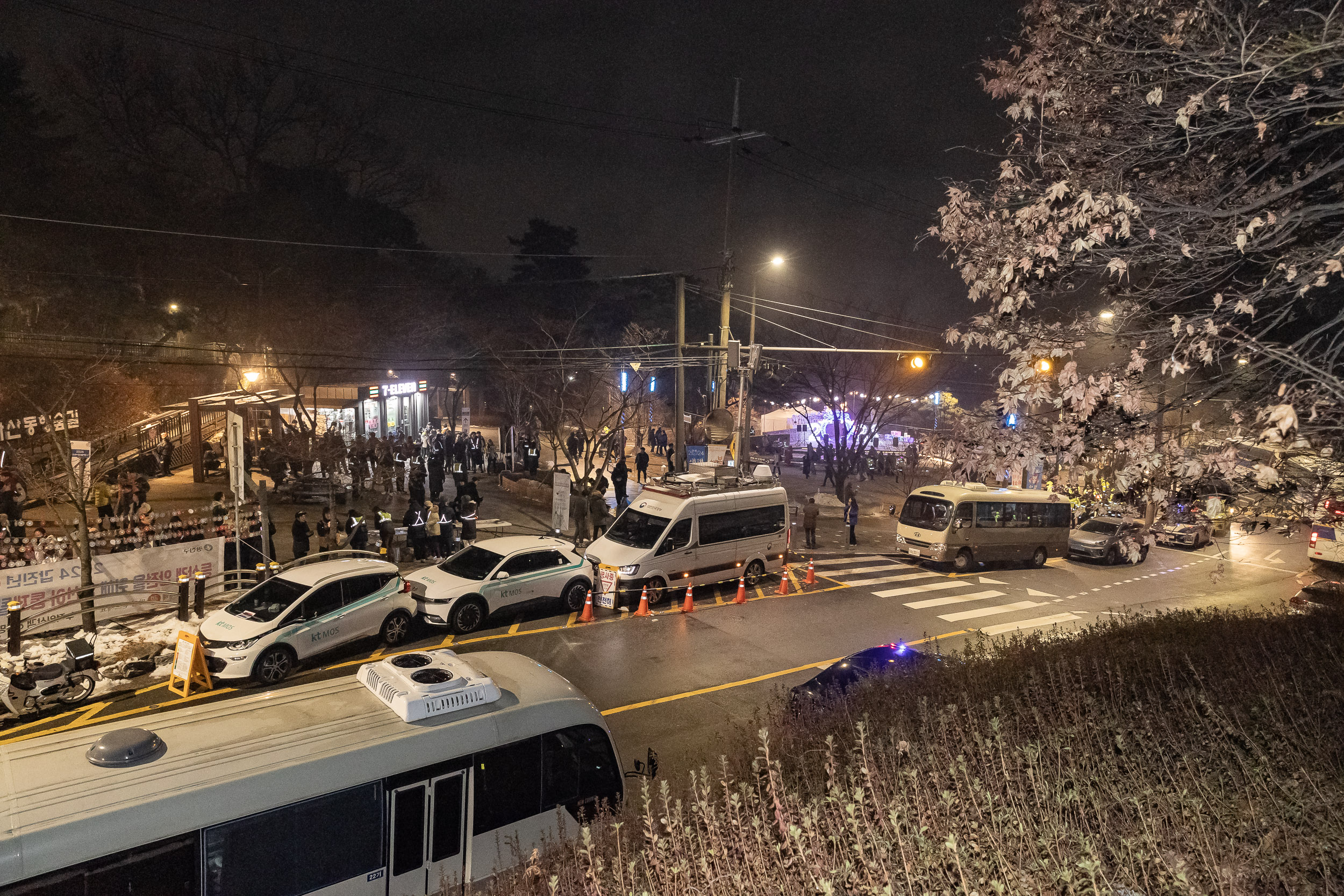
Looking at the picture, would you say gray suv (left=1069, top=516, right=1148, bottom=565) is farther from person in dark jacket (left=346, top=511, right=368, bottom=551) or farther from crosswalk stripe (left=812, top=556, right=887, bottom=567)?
person in dark jacket (left=346, top=511, right=368, bottom=551)

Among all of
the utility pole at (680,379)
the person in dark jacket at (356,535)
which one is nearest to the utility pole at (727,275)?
the utility pole at (680,379)

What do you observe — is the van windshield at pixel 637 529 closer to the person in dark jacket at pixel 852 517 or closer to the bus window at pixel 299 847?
the person in dark jacket at pixel 852 517

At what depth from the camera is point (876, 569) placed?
20906mm

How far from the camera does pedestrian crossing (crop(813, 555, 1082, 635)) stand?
1622 cm

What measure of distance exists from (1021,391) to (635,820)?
5014 millimetres

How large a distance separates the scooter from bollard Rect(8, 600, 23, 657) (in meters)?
0.72

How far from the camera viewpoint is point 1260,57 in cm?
572

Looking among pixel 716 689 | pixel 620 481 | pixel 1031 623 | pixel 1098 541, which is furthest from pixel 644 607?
pixel 1098 541

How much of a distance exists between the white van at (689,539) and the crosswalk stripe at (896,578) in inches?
87.4

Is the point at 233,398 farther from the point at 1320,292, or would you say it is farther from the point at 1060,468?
the point at 1320,292

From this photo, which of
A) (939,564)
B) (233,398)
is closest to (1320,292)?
(939,564)

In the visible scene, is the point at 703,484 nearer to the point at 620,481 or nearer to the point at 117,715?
the point at 620,481

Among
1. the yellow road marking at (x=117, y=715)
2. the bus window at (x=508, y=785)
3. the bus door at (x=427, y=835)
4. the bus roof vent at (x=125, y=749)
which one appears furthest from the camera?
the yellow road marking at (x=117, y=715)

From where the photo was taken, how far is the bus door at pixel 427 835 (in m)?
5.38
